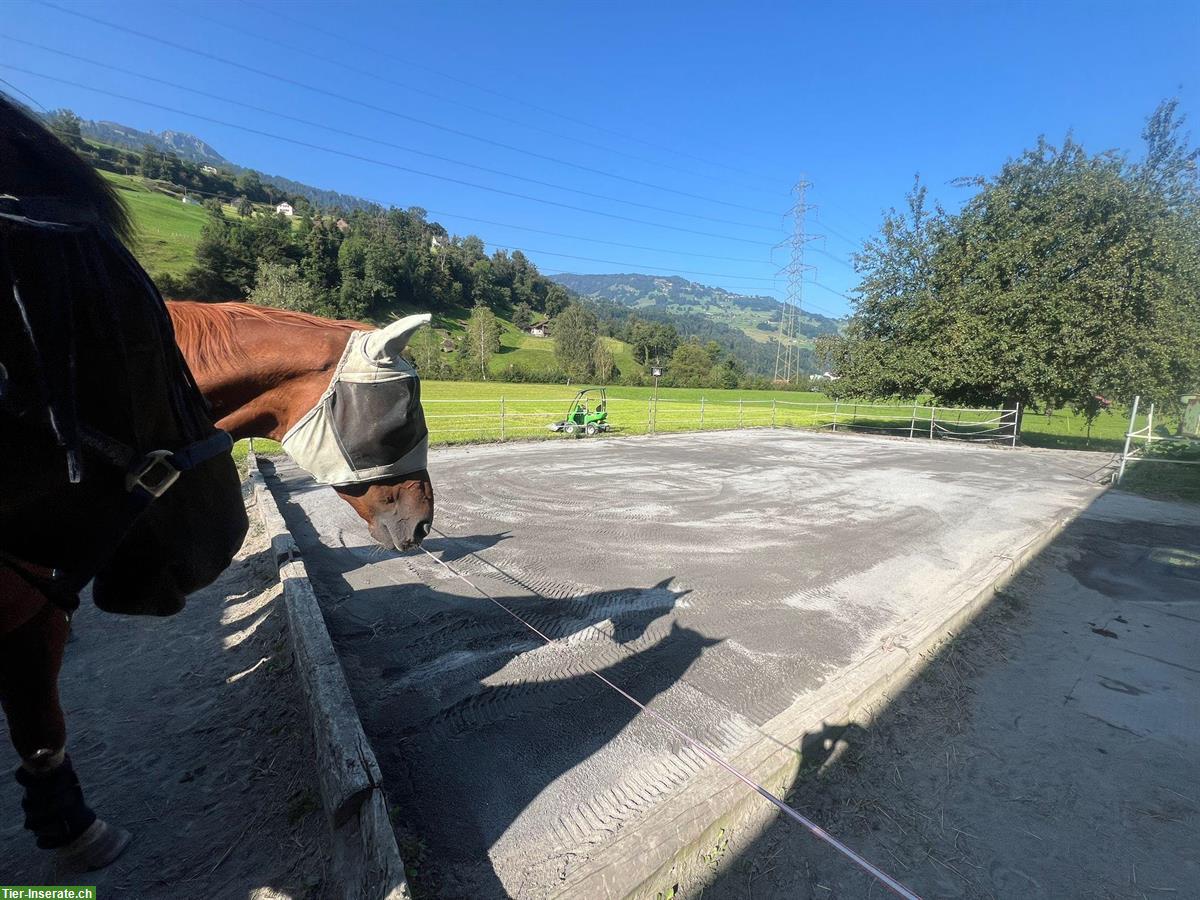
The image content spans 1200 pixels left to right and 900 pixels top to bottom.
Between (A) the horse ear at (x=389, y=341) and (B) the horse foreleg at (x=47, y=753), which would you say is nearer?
(A) the horse ear at (x=389, y=341)

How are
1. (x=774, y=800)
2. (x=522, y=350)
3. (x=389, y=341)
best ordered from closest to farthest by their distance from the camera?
(x=389, y=341), (x=774, y=800), (x=522, y=350)

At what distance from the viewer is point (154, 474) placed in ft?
3.48

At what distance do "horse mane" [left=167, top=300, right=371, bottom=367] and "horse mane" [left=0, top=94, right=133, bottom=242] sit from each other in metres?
0.46

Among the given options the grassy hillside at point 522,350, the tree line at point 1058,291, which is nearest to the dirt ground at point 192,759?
the tree line at point 1058,291

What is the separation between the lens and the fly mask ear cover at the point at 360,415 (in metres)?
1.58

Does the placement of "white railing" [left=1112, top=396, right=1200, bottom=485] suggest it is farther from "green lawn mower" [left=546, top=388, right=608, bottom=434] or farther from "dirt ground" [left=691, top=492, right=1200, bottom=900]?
"green lawn mower" [left=546, top=388, right=608, bottom=434]

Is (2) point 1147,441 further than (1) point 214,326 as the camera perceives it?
Yes

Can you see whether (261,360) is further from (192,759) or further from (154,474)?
(192,759)

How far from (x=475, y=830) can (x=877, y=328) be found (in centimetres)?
2354

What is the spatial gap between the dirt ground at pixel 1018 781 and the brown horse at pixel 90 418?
1965 mm

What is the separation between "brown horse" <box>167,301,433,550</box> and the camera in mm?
1589

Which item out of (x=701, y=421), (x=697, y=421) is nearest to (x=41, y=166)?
(x=701, y=421)

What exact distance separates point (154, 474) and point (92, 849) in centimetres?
181

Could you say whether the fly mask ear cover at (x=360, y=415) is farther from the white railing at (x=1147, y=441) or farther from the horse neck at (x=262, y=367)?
the white railing at (x=1147, y=441)
